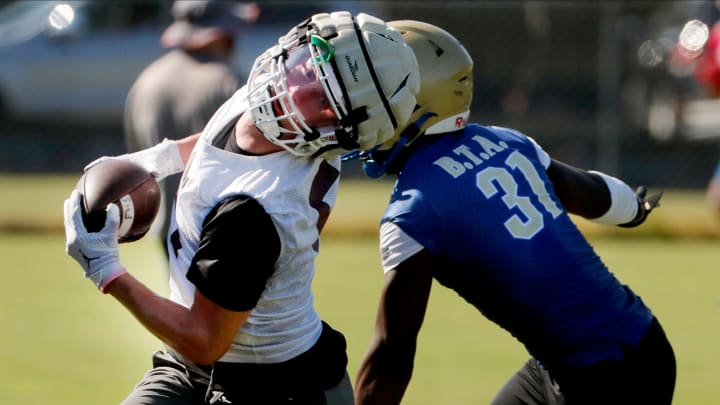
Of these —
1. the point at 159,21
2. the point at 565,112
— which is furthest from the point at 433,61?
the point at 565,112

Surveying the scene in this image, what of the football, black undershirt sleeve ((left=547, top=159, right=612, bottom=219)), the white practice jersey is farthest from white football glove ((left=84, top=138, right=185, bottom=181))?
black undershirt sleeve ((left=547, top=159, right=612, bottom=219))

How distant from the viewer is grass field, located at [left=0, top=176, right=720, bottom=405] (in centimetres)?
655

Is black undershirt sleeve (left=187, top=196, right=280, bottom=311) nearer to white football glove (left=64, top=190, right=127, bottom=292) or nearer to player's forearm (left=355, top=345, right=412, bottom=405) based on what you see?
white football glove (left=64, top=190, right=127, bottom=292)

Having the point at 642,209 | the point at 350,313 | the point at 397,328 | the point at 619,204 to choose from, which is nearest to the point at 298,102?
the point at 397,328

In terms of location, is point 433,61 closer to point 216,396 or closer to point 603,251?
point 216,396

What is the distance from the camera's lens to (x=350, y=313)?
8320 mm

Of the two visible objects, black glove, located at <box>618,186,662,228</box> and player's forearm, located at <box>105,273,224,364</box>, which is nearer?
player's forearm, located at <box>105,273,224,364</box>

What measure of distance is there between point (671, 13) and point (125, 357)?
436 inches

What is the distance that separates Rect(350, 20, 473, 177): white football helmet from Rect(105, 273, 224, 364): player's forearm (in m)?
0.81

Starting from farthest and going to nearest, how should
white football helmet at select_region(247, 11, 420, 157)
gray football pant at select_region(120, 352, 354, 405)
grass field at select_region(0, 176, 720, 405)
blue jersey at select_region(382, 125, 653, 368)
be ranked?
grass field at select_region(0, 176, 720, 405), blue jersey at select_region(382, 125, 653, 368), gray football pant at select_region(120, 352, 354, 405), white football helmet at select_region(247, 11, 420, 157)

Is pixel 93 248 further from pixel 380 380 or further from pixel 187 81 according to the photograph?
pixel 187 81

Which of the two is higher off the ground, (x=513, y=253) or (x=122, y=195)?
(x=122, y=195)

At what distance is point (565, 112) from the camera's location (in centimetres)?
1603

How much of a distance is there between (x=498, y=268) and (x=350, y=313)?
15.0ft
